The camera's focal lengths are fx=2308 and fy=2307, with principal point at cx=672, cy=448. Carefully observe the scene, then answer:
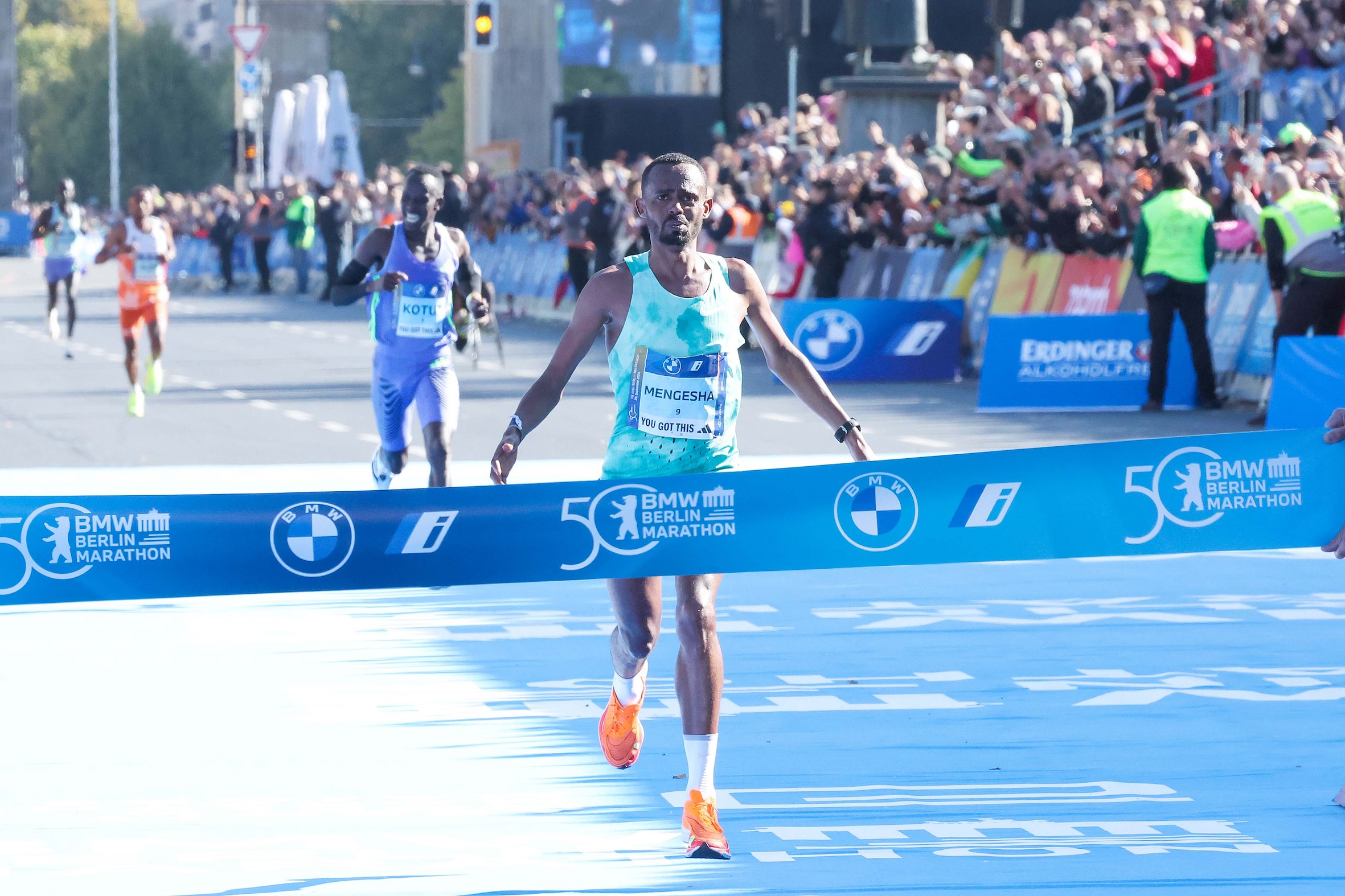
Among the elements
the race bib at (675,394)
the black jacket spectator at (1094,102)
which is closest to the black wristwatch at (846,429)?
the race bib at (675,394)

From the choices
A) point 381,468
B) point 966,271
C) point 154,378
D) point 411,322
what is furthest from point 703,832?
point 966,271

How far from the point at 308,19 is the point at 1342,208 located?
73.7 meters

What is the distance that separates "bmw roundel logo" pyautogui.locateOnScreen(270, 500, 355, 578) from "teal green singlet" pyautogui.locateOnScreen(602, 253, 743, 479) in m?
0.73

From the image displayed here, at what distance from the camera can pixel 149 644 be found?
30.0ft

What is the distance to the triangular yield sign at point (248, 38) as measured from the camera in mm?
48438

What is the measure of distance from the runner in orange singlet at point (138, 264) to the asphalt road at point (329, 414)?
2.67 feet

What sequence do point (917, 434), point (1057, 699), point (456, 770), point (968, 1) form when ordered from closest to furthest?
point (456, 770)
point (1057, 699)
point (917, 434)
point (968, 1)

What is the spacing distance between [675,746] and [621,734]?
612 mm

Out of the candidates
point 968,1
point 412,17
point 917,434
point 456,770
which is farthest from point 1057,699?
point 412,17

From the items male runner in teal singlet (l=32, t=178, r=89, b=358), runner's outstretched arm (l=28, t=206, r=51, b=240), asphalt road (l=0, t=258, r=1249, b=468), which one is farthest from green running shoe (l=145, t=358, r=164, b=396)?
male runner in teal singlet (l=32, t=178, r=89, b=358)

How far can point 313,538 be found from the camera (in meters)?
5.62

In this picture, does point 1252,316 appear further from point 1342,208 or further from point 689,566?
point 689,566

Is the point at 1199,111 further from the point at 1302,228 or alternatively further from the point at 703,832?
the point at 703,832

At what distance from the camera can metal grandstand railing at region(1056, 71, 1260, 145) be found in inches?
942
